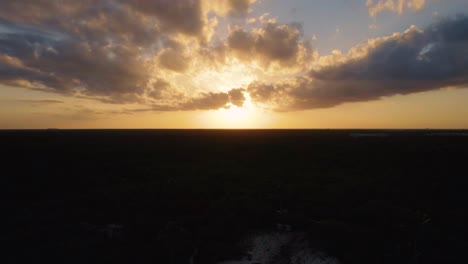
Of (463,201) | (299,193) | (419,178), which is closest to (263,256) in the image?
(299,193)

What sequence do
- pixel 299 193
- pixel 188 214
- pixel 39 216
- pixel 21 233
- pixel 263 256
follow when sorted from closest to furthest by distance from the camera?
pixel 263 256 < pixel 21 233 < pixel 39 216 < pixel 188 214 < pixel 299 193

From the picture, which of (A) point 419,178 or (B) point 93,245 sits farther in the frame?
(A) point 419,178

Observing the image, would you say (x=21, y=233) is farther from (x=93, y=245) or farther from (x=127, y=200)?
(x=127, y=200)

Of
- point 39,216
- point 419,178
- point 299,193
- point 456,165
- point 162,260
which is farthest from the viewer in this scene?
point 456,165

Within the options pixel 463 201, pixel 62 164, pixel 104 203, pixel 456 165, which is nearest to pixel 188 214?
pixel 104 203

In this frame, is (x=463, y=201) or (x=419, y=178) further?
(x=419, y=178)

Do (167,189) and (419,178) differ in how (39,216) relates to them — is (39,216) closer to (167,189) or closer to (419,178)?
(167,189)

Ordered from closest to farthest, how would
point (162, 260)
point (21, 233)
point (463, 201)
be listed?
point (162, 260) → point (21, 233) → point (463, 201)

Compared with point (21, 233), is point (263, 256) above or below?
below

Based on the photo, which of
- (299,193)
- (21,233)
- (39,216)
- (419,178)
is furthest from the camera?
(419,178)
